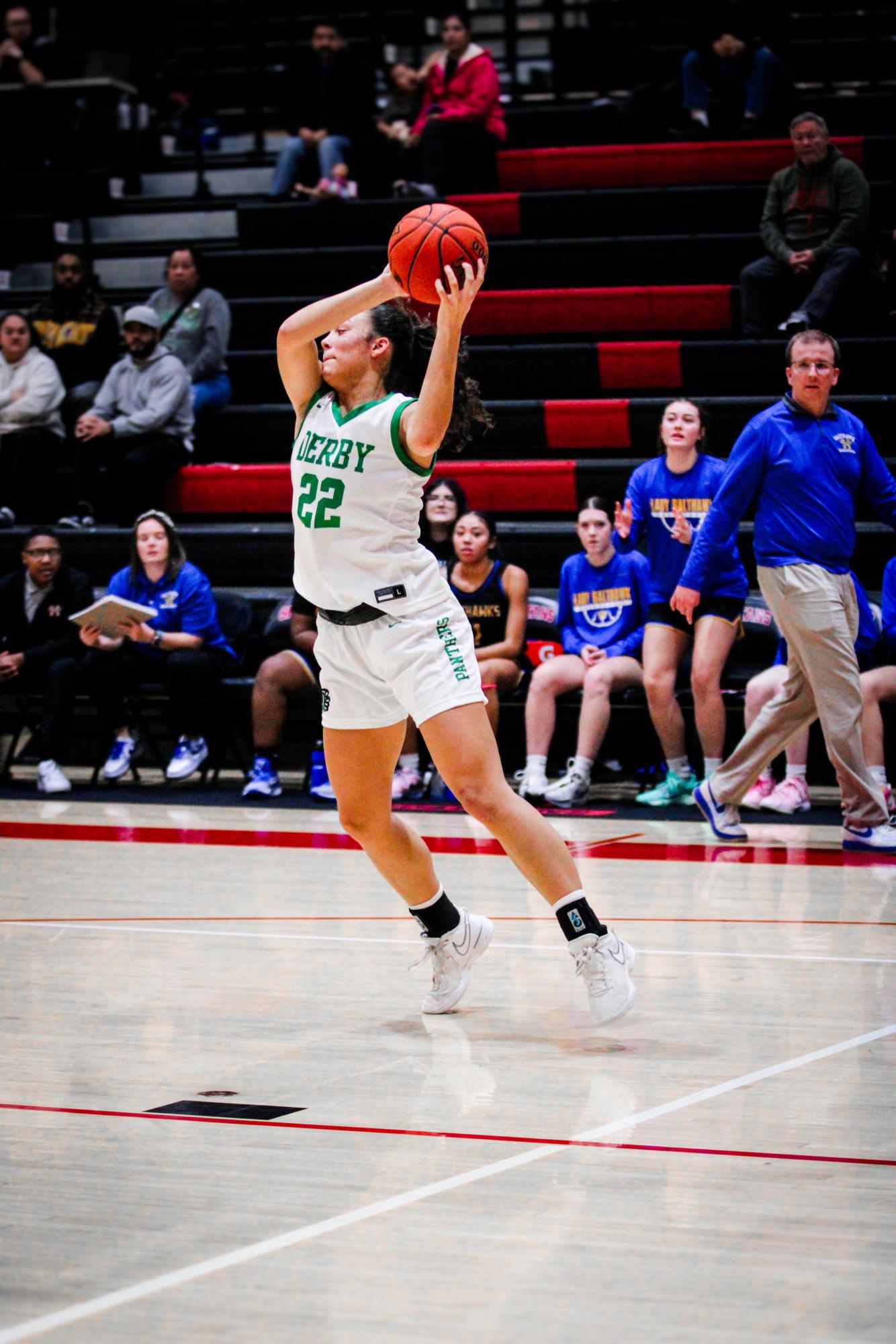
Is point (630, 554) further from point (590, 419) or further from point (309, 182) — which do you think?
point (309, 182)

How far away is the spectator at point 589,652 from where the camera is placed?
7852 millimetres

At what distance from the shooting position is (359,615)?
155 inches

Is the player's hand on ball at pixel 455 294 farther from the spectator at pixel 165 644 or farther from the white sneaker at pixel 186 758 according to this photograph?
the white sneaker at pixel 186 758

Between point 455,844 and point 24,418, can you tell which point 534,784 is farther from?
point 24,418

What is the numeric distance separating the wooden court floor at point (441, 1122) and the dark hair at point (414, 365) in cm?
144

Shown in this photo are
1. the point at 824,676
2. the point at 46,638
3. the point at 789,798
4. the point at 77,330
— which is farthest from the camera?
the point at 77,330

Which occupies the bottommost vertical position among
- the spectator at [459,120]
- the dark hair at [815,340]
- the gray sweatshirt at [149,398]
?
the gray sweatshirt at [149,398]

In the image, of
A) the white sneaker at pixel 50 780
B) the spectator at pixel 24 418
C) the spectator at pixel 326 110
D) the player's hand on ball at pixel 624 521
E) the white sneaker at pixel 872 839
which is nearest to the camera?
the white sneaker at pixel 872 839

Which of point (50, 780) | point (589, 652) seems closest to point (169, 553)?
point (50, 780)

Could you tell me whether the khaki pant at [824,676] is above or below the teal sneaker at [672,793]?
above

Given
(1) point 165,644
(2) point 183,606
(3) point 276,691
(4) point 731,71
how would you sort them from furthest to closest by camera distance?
(4) point 731,71 < (2) point 183,606 < (1) point 165,644 < (3) point 276,691

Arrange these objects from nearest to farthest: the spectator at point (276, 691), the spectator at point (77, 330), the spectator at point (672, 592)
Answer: the spectator at point (672, 592)
the spectator at point (276, 691)
the spectator at point (77, 330)

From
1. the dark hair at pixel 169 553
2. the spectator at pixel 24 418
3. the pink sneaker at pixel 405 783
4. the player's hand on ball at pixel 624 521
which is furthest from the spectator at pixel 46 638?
the player's hand on ball at pixel 624 521

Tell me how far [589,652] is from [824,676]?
198 centimetres
